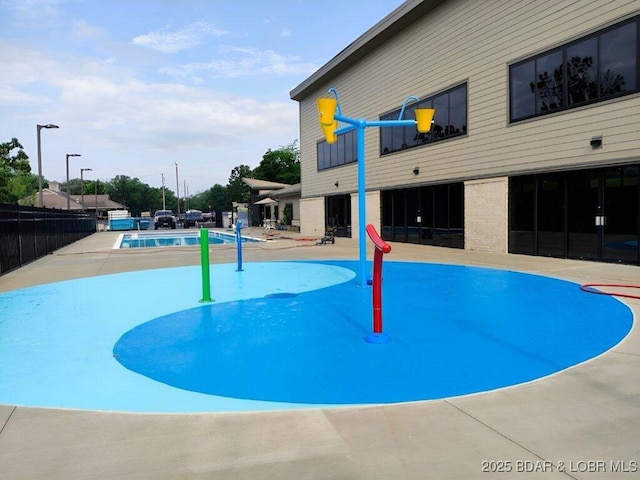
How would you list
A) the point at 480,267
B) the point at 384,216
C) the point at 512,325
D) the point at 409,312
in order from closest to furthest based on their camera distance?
1. the point at 512,325
2. the point at 409,312
3. the point at 480,267
4. the point at 384,216

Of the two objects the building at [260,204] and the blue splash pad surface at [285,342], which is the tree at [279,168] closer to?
the building at [260,204]

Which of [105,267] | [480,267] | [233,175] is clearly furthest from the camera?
[233,175]

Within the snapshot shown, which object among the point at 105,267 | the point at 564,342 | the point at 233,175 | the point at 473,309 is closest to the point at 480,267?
the point at 473,309

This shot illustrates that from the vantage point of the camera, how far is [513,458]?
285 cm

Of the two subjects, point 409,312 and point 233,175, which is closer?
point 409,312

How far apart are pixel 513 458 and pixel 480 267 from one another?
10.4 m

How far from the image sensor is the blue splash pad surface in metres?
4.24

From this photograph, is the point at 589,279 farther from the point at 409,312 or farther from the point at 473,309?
the point at 409,312

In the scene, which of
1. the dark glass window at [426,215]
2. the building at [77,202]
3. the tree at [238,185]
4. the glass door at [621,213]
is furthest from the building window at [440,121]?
the tree at [238,185]

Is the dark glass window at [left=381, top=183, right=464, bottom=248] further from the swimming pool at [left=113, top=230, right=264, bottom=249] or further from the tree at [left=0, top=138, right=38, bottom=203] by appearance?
the tree at [left=0, top=138, right=38, bottom=203]

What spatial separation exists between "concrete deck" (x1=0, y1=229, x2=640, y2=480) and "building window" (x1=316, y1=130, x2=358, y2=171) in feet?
73.7

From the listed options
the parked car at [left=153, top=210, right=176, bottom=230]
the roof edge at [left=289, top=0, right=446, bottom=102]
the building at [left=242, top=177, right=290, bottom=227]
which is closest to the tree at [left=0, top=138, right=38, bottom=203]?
the parked car at [left=153, top=210, right=176, bottom=230]

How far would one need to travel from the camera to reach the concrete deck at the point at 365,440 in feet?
9.04

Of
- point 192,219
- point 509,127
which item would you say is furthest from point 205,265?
point 192,219
